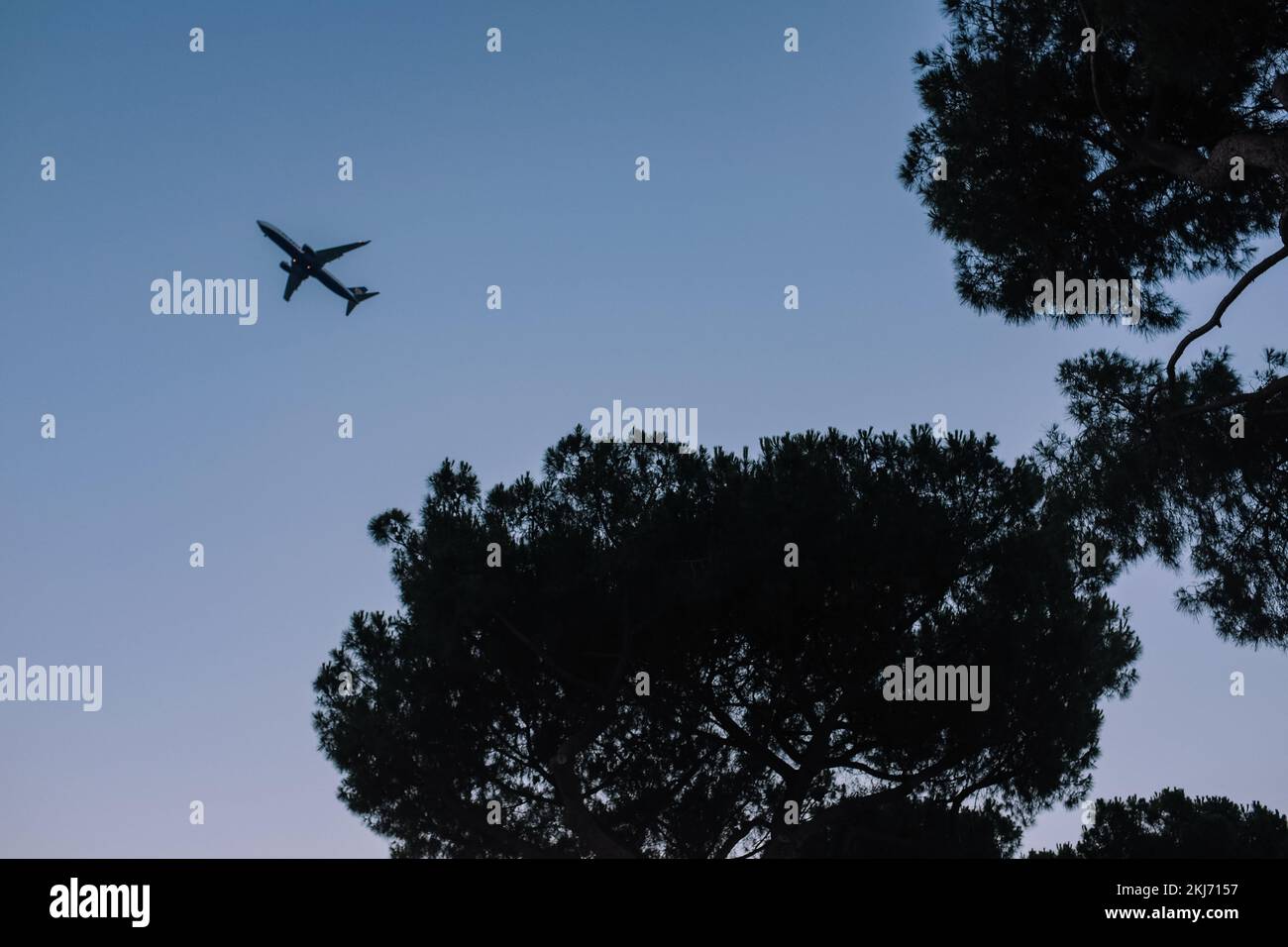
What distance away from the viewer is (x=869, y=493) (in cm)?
1255

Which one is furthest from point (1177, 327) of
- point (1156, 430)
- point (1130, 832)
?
point (1130, 832)

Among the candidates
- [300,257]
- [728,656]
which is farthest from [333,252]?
[728,656]

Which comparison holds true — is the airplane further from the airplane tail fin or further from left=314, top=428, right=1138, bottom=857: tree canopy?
left=314, top=428, right=1138, bottom=857: tree canopy

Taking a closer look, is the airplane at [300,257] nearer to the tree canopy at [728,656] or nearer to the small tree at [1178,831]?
the tree canopy at [728,656]

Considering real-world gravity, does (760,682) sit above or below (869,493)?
below

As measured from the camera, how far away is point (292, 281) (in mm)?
31375

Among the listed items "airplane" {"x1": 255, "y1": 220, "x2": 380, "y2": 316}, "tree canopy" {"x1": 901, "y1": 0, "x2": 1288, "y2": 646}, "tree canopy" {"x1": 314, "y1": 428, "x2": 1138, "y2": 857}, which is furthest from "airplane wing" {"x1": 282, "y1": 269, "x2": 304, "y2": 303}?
"tree canopy" {"x1": 901, "y1": 0, "x2": 1288, "y2": 646}

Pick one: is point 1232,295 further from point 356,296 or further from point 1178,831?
point 356,296

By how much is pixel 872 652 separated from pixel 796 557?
146 cm

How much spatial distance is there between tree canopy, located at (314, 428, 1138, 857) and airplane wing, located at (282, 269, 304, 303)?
798 inches

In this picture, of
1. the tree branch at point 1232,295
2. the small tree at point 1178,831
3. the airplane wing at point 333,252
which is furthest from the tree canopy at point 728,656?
the airplane wing at point 333,252

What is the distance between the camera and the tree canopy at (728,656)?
12297mm
